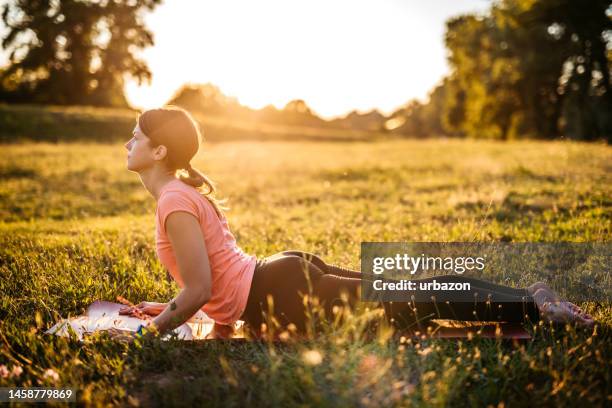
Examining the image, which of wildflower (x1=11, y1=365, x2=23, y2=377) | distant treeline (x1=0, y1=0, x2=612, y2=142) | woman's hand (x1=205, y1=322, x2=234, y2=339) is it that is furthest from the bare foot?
distant treeline (x1=0, y1=0, x2=612, y2=142)

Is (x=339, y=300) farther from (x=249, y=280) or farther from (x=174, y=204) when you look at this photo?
(x=174, y=204)

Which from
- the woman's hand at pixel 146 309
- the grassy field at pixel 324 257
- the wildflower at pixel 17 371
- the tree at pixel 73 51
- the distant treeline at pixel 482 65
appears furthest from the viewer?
the tree at pixel 73 51

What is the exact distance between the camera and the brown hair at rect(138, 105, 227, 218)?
3320 mm

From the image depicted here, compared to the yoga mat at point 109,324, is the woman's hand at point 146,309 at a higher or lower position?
higher

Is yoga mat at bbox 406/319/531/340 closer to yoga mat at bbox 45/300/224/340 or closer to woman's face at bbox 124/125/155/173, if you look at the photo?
yoga mat at bbox 45/300/224/340

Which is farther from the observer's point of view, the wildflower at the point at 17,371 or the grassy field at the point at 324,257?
the wildflower at the point at 17,371

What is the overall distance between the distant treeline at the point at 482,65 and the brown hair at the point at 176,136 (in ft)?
79.7

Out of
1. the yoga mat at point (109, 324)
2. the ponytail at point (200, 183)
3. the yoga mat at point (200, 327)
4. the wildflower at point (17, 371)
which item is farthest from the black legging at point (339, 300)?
the wildflower at point (17, 371)

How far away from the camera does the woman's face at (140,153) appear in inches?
133

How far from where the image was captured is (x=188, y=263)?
3062 millimetres

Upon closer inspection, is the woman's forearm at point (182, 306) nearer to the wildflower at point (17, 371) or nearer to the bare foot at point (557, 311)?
the wildflower at point (17, 371)

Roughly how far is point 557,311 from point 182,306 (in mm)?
2688

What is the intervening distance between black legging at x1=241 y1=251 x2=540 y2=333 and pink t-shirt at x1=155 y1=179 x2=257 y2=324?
0.29 feet

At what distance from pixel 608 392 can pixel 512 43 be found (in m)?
35.9
